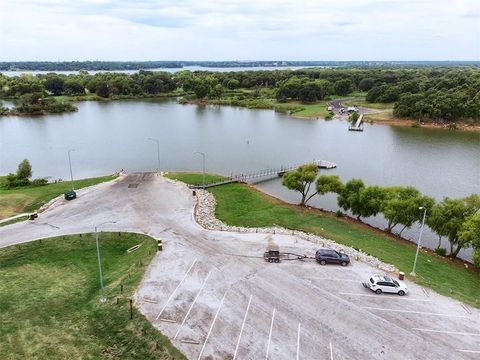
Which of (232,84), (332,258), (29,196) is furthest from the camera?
(232,84)

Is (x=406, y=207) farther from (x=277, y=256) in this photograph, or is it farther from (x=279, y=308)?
(x=279, y=308)

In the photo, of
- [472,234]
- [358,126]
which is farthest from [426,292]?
[358,126]

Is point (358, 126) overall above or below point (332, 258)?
below

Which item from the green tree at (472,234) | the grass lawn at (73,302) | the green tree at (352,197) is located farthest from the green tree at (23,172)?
the green tree at (472,234)

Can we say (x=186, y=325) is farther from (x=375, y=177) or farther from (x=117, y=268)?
(x=375, y=177)

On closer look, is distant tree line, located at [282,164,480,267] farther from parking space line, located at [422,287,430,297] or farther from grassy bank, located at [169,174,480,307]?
parking space line, located at [422,287,430,297]

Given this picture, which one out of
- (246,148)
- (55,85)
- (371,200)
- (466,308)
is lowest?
(246,148)
